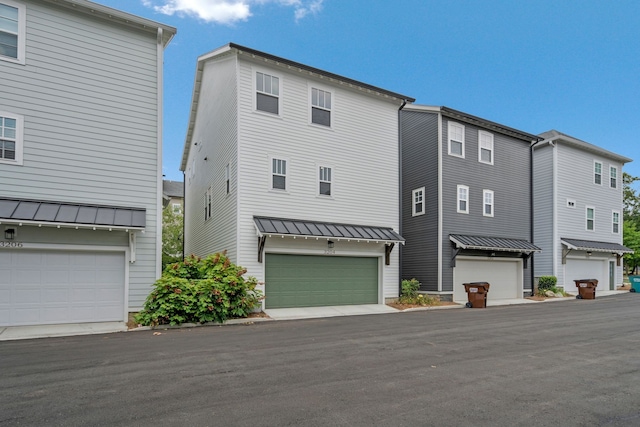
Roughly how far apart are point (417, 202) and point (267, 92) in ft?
29.5

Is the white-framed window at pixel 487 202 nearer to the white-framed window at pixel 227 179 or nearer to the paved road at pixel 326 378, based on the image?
the paved road at pixel 326 378

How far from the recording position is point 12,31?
10.2 meters

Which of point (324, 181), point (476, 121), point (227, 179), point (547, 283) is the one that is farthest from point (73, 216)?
point (547, 283)

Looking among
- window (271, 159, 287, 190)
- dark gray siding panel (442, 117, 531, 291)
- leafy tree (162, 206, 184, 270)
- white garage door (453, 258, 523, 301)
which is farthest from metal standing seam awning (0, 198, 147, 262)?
leafy tree (162, 206, 184, 270)

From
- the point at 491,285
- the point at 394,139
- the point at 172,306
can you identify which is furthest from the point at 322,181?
the point at 491,285

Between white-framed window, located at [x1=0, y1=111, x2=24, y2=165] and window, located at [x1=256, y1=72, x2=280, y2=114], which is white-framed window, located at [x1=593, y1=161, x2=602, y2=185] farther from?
white-framed window, located at [x1=0, y1=111, x2=24, y2=165]

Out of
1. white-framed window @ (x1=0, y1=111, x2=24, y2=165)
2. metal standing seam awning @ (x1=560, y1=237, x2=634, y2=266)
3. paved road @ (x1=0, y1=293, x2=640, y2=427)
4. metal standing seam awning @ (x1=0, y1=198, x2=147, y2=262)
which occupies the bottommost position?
paved road @ (x1=0, y1=293, x2=640, y2=427)

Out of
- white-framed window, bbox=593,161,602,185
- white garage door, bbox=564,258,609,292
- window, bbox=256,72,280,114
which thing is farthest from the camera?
white-framed window, bbox=593,161,602,185

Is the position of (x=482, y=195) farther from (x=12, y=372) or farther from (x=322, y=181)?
(x=12, y=372)

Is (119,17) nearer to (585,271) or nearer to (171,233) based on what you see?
(171,233)

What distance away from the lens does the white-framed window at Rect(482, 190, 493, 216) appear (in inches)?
735

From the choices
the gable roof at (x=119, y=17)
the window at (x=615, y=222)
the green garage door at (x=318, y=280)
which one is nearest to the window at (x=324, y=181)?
the green garage door at (x=318, y=280)

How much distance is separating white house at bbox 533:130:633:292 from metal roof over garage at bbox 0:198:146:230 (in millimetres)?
21115

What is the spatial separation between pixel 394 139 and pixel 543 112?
23954 millimetres
